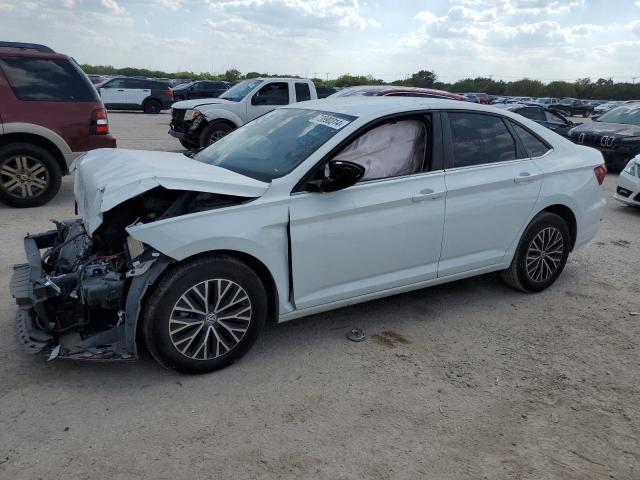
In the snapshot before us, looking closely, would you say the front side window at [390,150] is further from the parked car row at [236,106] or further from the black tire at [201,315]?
the parked car row at [236,106]

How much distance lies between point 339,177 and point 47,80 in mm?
5589

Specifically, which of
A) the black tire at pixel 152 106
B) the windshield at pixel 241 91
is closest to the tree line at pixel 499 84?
the black tire at pixel 152 106

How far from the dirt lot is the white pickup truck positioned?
7.70 metres

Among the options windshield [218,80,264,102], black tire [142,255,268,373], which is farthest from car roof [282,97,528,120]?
windshield [218,80,264,102]

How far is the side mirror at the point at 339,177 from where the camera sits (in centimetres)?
332

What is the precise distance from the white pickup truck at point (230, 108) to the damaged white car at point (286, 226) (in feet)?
24.2

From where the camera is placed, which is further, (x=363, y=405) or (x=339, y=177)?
(x=339, y=177)

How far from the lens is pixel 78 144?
23.6ft

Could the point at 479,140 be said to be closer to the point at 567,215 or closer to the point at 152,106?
the point at 567,215

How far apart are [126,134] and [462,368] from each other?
1465cm

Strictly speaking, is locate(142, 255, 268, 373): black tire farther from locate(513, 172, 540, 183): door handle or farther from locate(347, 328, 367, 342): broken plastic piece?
locate(513, 172, 540, 183): door handle

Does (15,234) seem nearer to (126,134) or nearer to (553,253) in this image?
(553,253)

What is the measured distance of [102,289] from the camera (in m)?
3.10

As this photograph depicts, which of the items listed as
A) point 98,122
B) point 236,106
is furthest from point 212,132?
point 98,122
